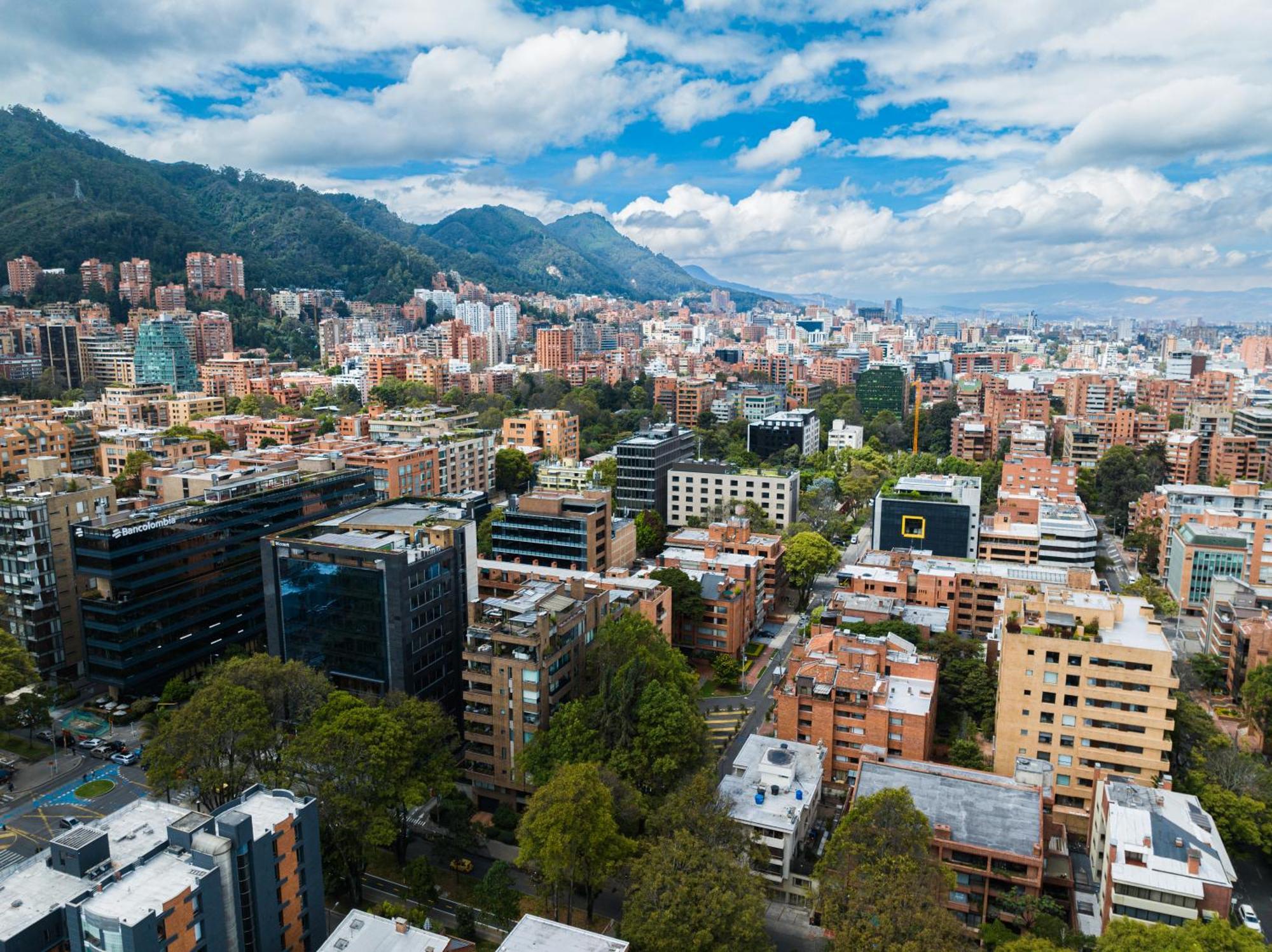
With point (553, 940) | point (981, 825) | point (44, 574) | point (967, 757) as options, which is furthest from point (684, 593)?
point (44, 574)

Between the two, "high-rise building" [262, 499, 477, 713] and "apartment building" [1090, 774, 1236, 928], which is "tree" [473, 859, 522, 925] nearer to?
"high-rise building" [262, 499, 477, 713]

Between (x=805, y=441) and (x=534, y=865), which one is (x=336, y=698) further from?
(x=805, y=441)

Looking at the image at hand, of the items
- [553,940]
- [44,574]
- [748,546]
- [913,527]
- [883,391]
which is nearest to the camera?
[553,940]

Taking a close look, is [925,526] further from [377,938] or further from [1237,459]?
[377,938]

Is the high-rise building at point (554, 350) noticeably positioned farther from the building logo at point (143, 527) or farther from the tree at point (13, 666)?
the tree at point (13, 666)

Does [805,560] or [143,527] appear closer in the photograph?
[143,527]

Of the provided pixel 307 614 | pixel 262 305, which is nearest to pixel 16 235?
pixel 262 305

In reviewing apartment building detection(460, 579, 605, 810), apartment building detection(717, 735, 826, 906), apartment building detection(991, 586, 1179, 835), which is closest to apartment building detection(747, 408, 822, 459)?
apartment building detection(991, 586, 1179, 835)
